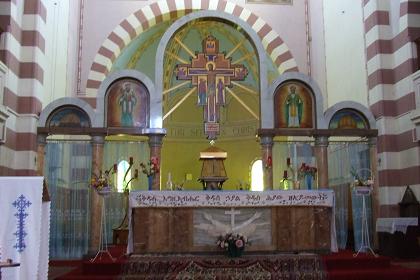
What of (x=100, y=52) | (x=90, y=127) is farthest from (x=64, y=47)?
(x=90, y=127)

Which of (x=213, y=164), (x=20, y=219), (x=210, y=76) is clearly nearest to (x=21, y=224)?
(x=20, y=219)

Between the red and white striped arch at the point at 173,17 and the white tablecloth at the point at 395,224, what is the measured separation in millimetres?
5671

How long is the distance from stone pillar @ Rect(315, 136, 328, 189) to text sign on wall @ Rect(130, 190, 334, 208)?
1.84 meters

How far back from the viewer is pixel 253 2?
14.4 metres

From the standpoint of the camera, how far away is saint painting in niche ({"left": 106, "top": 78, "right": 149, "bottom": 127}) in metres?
10.3

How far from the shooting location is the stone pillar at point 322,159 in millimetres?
10299

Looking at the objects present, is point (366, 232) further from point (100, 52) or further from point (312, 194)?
point (100, 52)

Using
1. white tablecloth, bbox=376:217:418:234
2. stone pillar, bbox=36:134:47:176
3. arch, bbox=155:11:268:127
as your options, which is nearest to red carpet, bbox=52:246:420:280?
white tablecloth, bbox=376:217:418:234

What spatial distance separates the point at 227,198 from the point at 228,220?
36 cm

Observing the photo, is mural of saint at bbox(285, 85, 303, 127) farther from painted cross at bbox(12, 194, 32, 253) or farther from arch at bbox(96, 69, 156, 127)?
painted cross at bbox(12, 194, 32, 253)

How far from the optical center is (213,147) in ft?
37.0

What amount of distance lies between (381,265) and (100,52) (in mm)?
9261

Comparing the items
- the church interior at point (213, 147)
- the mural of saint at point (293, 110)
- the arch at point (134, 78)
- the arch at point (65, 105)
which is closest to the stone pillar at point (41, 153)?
the church interior at point (213, 147)

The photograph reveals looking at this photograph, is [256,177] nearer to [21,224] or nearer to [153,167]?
[153,167]
